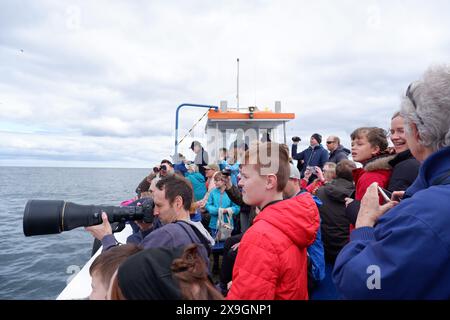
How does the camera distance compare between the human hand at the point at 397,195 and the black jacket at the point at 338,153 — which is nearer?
the human hand at the point at 397,195

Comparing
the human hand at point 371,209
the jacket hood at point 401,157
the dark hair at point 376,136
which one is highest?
the dark hair at point 376,136

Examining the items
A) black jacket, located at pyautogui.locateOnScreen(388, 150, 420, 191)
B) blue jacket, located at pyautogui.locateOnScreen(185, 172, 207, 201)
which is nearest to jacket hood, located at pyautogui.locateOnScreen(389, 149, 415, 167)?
black jacket, located at pyautogui.locateOnScreen(388, 150, 420, 191)

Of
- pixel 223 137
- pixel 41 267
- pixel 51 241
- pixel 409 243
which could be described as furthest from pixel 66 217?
pixel 51 241

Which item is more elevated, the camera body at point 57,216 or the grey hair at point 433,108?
the grey hair at point 433,108

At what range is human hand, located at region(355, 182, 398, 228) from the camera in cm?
130

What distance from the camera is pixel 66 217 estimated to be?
2143 mm

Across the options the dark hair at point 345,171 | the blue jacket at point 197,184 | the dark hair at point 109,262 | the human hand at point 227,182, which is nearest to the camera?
the dark hair at point 109,262

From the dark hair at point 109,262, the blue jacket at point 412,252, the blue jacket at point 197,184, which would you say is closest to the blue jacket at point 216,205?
the blue jacket at point 197,184

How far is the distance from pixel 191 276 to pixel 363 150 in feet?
6.95

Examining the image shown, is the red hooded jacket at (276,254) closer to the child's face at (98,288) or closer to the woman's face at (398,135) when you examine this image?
the child's face at (98,288)

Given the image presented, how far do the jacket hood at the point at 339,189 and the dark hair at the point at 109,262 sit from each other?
7.45ft

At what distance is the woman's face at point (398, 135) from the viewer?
7.75 ft

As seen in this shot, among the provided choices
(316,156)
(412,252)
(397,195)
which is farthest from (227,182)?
(316,156)
